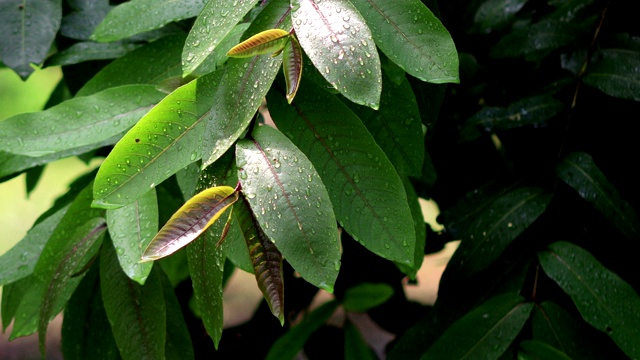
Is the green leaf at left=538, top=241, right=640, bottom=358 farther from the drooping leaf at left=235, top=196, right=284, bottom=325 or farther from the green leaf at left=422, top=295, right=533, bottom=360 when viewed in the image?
the drooping leaf at left=235, top=196, right=284, bottom=325

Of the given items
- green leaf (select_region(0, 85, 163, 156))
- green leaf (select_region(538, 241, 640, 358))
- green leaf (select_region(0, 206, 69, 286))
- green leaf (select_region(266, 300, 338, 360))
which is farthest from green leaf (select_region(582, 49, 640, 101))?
green leaf (select_region(0, 206, 69, 286))

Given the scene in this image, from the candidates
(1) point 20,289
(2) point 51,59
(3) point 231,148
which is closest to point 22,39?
(2) point 51,59

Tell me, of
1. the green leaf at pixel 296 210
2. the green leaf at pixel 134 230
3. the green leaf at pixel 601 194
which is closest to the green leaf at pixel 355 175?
the green leaf at pixel 296 210

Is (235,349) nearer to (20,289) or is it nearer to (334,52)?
(20,289)

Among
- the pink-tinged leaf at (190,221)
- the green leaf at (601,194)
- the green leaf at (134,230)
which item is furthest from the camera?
the green leaf at (601,194)

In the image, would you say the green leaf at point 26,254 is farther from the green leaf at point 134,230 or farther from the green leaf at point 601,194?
the green leaf at point 601,194

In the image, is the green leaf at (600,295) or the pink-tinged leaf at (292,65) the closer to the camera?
the pink-tinged leaf at (292,65)

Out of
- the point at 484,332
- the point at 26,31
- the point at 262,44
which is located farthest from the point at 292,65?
the point at 26,31
